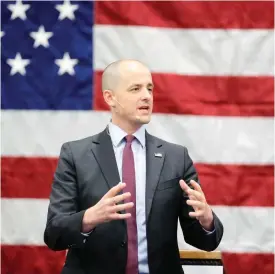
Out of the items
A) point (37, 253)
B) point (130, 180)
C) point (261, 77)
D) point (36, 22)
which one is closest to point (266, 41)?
point (261, 77)

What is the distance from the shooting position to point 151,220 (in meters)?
1.52

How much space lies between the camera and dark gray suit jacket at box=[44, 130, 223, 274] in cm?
151

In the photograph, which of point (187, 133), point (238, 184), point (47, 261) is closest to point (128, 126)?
point (187, 133)

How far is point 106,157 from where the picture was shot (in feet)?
5.14

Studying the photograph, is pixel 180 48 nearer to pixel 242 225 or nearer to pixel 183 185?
pixel 242 225

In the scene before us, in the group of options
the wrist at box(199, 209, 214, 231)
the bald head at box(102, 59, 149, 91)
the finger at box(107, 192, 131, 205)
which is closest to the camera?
the finger at box(107, 192, 131, 205)

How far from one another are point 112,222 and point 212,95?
1.08 metres

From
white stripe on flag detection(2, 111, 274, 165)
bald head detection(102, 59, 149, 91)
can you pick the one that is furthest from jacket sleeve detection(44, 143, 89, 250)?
white stripe on flag detection(2, 111, 274, 165)

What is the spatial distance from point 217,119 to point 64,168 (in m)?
1.06

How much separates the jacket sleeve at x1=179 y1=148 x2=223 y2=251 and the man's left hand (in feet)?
0.12

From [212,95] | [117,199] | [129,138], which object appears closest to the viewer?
[117,199]

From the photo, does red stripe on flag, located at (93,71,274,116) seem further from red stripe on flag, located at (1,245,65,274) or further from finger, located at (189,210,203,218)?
finger, located at (189,210,203,218)

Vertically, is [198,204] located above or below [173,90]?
below

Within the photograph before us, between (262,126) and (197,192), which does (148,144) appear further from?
(262,126)
